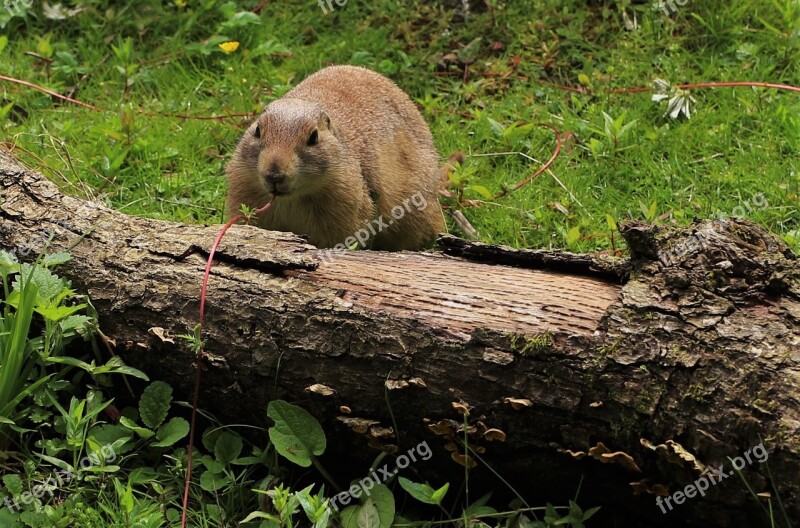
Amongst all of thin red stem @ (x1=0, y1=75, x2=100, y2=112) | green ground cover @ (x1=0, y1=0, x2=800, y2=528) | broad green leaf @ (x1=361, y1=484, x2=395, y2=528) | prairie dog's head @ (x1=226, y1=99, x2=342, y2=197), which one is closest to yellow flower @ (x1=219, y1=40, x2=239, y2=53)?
green ground cover @ (x1=0, y1=0, x2=800, y2=528)

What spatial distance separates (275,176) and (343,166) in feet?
1.70

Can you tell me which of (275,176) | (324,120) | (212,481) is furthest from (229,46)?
(212,481)

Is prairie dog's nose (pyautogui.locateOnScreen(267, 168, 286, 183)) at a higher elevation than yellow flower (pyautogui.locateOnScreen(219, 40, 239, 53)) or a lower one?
higher

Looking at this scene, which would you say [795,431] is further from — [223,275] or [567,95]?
[567,95]

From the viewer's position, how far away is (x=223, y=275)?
3.74 meters

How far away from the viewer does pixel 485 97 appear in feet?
21.6

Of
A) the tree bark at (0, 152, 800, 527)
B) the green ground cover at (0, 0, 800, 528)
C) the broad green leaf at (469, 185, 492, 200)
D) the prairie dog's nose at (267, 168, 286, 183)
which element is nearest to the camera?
the tree bark at (0, 152, 800, 527)

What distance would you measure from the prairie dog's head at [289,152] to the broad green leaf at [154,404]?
1209 millimetres

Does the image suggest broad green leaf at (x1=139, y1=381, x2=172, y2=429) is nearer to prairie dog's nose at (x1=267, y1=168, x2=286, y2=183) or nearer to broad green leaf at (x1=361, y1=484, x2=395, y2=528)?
broad green leaf at (x1=361, y1=484, x2=395, y2=528)

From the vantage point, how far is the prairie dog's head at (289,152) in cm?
454

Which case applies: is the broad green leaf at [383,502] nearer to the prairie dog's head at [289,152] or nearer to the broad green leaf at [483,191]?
the prairie dog's head at [289,152]

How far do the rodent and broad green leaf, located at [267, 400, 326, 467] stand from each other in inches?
53.3

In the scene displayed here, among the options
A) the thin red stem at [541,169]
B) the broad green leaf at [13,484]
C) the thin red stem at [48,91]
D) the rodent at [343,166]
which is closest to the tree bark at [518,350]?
the broad green leaf at [13,484]

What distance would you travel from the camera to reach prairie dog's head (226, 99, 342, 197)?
4543 millimetres
